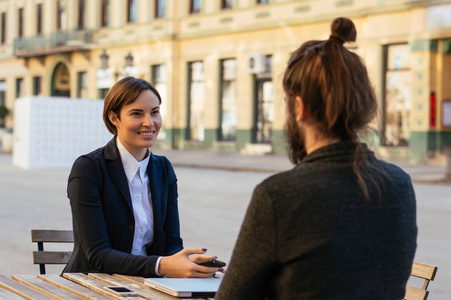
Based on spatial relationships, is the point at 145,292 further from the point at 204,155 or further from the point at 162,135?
the point at 162,135

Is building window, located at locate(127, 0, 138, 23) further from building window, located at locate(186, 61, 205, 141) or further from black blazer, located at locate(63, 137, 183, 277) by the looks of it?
black blazer, located at locate(63, 137, 183, 277)

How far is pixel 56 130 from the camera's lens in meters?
23.8

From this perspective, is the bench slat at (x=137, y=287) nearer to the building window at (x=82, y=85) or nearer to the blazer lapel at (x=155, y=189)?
the blazer lapel at (x=155, y=189)

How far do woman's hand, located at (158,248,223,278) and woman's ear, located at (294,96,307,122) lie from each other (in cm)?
97

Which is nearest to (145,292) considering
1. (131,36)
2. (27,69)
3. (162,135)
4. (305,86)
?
(305,86)

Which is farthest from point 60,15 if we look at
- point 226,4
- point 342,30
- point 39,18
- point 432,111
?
point 342,30

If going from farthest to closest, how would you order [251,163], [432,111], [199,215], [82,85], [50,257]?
[82,85], [251,163], [432,111], [199,215], [50,257]

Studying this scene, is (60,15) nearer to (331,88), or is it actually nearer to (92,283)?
(92,283)

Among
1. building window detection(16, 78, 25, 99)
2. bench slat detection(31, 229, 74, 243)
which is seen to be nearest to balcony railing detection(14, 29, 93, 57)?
building window detection(16, 78, 25, 99)

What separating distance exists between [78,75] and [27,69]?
221 inches

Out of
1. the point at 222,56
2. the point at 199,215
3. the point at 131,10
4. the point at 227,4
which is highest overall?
the point at 131,10

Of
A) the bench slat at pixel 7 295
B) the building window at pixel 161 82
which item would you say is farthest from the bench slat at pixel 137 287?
the building window at pixel 161 82

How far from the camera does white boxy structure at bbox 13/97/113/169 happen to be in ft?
77.3

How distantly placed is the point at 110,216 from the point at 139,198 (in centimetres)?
17
